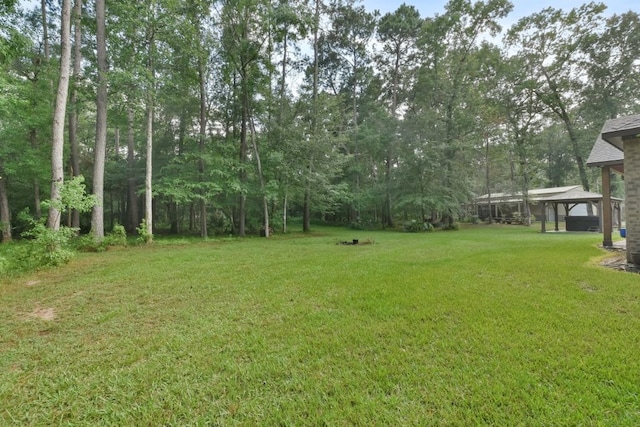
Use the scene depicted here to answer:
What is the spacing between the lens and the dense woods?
9945 mm

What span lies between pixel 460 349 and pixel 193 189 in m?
12.7

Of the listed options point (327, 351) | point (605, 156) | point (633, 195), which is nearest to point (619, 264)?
point (633, 195)

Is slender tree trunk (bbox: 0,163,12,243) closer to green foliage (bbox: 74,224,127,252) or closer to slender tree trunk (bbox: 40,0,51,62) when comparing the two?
green foliage (bbox: 74,224,127,252)

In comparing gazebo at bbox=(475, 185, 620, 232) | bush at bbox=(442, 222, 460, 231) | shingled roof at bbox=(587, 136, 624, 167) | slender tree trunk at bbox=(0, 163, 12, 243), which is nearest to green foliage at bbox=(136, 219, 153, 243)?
slender tree trunk at bbox=(0, 163, 12, 243)

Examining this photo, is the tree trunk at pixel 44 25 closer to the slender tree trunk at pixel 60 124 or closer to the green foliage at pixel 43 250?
the slender tree trunk at pixel 60 124

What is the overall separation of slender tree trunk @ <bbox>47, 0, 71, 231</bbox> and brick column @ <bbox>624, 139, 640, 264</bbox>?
13.0m

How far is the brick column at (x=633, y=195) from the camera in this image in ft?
19.2

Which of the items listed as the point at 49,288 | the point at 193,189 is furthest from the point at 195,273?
the point at 193,189

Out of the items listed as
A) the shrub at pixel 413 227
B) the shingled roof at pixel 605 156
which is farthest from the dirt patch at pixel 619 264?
the shrub at pixel 413 227

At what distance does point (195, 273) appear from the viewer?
18.8ft

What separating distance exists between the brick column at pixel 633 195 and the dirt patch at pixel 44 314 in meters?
10.7

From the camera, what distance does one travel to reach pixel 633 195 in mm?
5965

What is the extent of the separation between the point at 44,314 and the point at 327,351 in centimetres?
392

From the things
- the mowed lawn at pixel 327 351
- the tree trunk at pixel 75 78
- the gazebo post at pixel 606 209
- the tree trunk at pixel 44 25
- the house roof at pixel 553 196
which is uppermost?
the tree trunk at pixel 44 25
